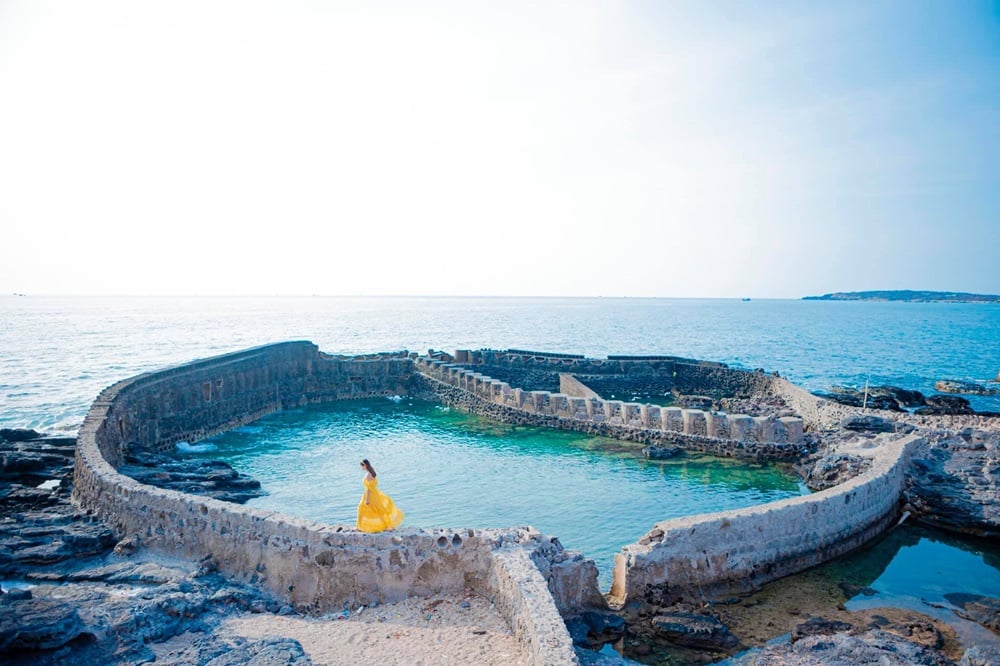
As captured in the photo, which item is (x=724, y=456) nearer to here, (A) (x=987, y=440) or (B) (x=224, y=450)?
(A) (x=987, y=440)

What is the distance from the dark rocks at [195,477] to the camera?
16562 mm

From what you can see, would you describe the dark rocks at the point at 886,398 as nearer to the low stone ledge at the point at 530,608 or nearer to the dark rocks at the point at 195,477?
the dark rocks at the point at 195,477

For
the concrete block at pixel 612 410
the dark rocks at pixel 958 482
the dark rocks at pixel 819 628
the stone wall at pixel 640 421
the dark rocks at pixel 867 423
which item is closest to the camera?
the dark rocks at pixel 819 628

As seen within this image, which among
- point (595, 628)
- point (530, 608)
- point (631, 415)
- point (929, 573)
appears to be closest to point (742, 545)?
point (595, 628)

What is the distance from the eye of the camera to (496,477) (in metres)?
→ 19.8

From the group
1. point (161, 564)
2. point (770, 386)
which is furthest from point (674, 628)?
point (770, 386)

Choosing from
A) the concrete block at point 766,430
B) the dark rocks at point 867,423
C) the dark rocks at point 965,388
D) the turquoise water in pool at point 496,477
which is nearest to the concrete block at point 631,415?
the turquoise water in pool at point 496,477

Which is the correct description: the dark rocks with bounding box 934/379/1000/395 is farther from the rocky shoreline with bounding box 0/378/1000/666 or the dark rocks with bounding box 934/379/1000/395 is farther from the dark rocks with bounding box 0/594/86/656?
the dark rocks with bounding box 0/594/86/656

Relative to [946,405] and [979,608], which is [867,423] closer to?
[979,608]

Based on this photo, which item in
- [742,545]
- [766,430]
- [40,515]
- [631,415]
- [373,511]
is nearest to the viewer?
[373,511]

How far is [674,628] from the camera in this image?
10172mm

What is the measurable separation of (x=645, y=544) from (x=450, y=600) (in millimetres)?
3734

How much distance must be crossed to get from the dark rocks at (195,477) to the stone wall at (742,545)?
10843 millimetres

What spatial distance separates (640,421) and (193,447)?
1677 centimetres
